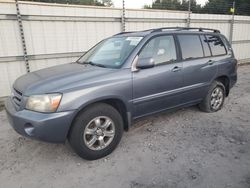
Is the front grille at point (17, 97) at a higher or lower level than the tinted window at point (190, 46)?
lower

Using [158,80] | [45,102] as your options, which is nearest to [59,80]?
[45,102]

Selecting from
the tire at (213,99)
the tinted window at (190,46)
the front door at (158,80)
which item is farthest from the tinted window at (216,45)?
the front door at (158,80)

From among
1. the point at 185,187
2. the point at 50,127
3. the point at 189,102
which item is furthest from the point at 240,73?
the point at 50,127

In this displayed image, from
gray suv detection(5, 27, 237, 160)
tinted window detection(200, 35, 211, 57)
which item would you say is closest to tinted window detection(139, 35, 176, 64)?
gray suv detection(5, 27, 237, 160)

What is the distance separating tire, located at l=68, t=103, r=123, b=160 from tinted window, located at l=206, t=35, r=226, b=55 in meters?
2.63

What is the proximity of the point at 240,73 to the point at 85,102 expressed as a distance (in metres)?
8.50

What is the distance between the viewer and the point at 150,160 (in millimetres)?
3258

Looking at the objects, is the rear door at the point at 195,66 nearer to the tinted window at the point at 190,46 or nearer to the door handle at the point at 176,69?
the tinted window at the point at 190,46

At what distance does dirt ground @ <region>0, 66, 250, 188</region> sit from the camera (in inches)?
111

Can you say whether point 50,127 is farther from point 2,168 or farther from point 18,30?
point 18,30

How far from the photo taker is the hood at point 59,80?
2.97 m

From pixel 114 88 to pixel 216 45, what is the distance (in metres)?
2.78

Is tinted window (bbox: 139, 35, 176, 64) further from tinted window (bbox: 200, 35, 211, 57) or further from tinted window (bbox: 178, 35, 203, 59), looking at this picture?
tinted window (bbox: 200, 35, 211, 57)

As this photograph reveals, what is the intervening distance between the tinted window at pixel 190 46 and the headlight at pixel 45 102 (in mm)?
2407
